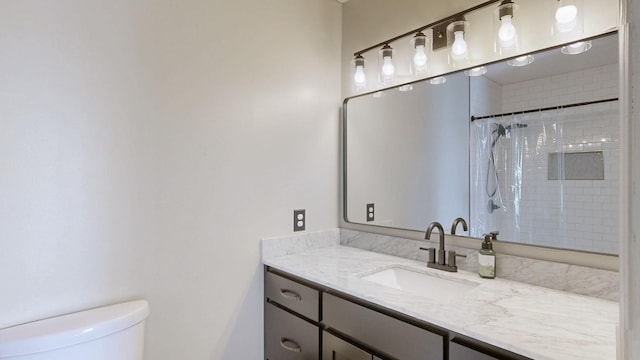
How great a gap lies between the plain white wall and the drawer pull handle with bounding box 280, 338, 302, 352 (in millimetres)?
187

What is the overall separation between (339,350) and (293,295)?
13.7 inches

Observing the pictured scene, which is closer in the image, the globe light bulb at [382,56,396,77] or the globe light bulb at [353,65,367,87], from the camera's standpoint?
the globe light bulb at [382,56,396,77]

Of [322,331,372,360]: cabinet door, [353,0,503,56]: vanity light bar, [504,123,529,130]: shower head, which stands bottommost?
[322,331,372,360]: cabinet door

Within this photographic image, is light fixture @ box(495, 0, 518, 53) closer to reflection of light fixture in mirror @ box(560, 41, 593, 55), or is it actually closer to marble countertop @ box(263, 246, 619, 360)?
reflection of light fixture in mirror @ box(560, 41, 593, 55)

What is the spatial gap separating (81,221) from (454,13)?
6.21 ft

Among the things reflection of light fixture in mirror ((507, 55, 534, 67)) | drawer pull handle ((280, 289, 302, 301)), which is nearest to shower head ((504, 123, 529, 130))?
reflection of light fixture in mirror ((507, 55, 534, 67))

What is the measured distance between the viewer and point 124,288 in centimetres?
138

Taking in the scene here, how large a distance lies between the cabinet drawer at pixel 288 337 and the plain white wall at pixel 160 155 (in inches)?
2.7

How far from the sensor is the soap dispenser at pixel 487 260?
143cm

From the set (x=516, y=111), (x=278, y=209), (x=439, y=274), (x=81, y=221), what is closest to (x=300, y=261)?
(x=278, y=209)

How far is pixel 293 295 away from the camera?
63.7 inches

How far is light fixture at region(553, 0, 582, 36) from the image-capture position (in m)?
1.25

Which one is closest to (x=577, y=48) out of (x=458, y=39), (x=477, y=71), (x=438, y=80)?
(x=477, y=71)

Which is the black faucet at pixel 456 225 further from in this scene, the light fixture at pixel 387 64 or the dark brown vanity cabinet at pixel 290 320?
the light fixture at pixel 387 64
